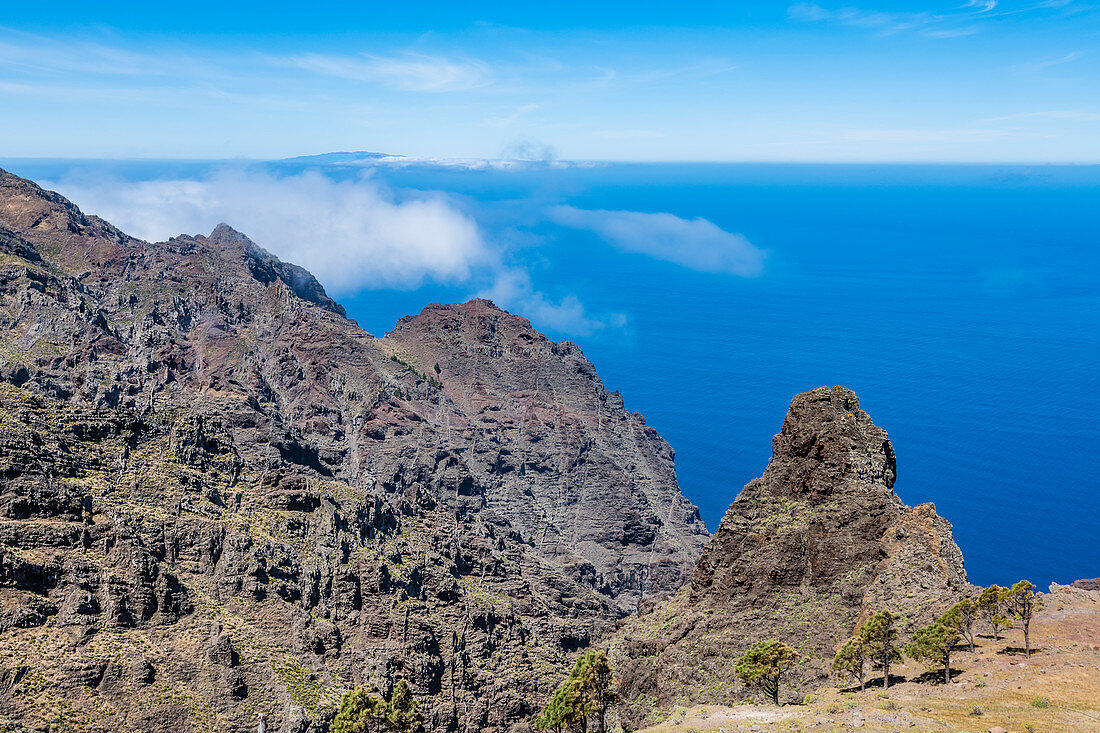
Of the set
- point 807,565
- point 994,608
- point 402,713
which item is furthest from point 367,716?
point 994,608

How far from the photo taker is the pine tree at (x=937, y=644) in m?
55.3

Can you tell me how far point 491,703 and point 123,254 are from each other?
158915mm

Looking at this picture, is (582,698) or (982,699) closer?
(982,699)

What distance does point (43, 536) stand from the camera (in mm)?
70188

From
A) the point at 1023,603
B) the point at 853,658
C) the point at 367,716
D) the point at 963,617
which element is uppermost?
the point at 1023,603

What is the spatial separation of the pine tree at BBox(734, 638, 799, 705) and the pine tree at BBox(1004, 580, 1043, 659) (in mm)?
15484

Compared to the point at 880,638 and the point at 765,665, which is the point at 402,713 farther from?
the point at 880,638

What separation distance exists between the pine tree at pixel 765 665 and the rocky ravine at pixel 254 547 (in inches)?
1185

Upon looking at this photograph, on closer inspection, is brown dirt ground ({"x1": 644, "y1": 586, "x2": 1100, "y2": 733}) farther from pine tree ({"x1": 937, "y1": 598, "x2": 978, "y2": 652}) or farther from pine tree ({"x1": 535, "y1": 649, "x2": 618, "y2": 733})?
pine tree ({"x1": 535, "y1": 649, "x2": 618, "y2": 733})

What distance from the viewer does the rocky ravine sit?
6619 centimetres

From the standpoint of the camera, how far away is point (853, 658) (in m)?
59.6

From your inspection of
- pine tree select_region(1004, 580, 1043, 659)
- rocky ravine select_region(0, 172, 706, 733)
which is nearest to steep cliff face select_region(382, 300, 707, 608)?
rocky ravine select_region(0, 172, 706, 733)

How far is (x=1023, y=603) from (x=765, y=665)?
1809 cm

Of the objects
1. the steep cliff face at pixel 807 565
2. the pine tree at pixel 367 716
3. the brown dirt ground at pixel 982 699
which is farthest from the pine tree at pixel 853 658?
the pine tree at pixel 367 716
